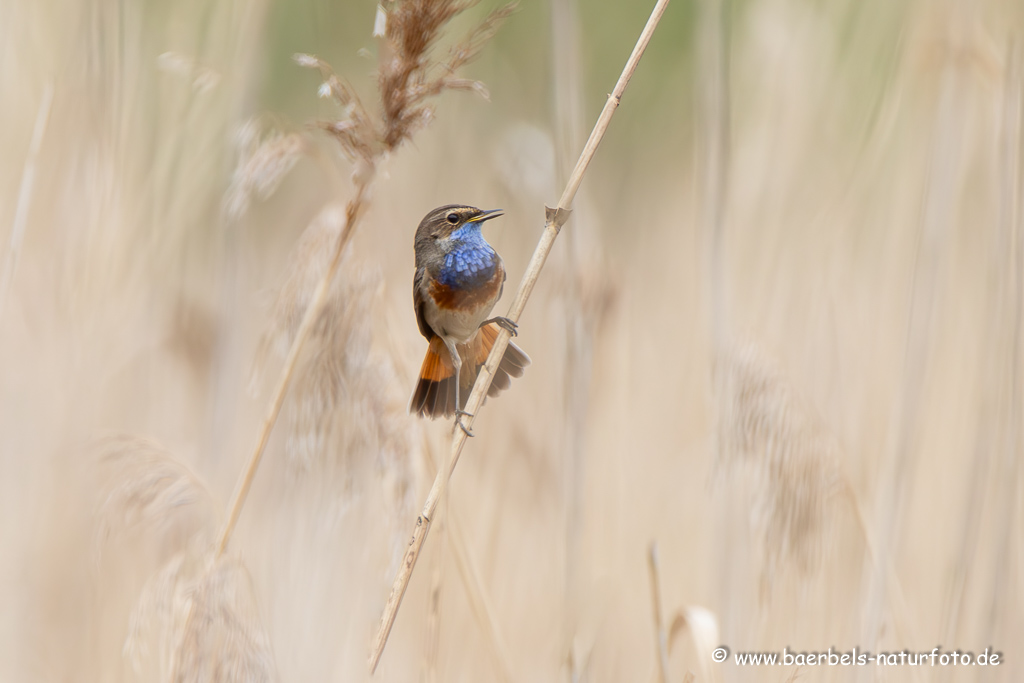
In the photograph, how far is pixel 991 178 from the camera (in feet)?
8.25

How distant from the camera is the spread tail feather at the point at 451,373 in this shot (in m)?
2.34

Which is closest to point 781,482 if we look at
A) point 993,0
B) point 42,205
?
point 993,0

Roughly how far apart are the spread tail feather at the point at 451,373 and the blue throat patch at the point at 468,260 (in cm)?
17

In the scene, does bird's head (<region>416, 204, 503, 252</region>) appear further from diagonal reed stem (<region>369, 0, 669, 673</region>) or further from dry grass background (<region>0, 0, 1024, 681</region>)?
diagonal reed stem (<region>369, 0, 669, 673</region>)

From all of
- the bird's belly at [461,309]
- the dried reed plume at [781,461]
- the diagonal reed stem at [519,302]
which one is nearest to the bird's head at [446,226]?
the bird's belly at [461,309]

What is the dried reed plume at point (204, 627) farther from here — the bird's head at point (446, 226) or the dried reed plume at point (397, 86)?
the bird's head at point (446, 226)

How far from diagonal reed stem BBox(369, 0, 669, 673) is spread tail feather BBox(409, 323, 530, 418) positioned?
0.49m

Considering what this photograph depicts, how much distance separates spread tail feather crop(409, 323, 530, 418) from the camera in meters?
2.34

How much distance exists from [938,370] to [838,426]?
0.55 meters

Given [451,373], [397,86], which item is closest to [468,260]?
[451,373]

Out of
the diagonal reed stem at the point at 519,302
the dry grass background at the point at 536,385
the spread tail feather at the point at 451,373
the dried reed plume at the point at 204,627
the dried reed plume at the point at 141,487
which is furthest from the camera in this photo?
the spread tail feather at the point at 451,373

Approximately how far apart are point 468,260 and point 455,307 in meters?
0.17

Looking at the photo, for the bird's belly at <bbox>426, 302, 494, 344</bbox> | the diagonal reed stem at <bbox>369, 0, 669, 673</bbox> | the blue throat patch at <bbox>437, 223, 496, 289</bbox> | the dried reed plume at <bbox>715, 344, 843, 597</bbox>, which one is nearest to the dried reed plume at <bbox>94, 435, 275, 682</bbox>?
the diagonal reed stem at <bbox>369, 0, 669, 673</bbox>

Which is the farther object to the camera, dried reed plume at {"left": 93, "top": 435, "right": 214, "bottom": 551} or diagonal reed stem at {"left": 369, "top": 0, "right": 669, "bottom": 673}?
dried reed plume at {"left": 93, "top": 435, "right": 214, "bottom": 551}
